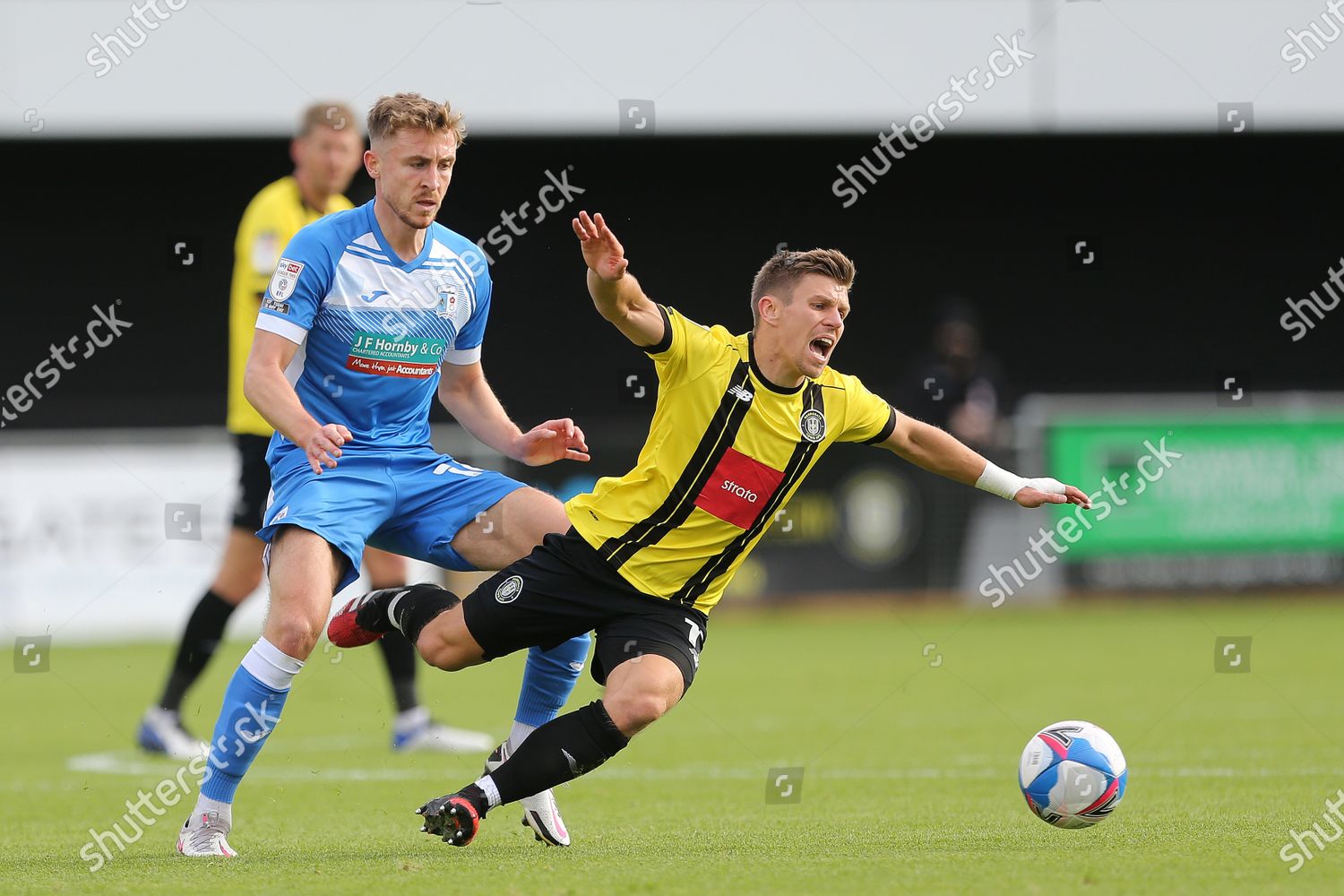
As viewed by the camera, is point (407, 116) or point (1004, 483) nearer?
point (407, 116)

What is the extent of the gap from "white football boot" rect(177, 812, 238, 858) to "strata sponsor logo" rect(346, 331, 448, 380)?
1.42m

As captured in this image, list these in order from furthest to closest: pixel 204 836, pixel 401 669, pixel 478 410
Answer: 1. pixel 401 669
2. pixel 478 410
3. pixel 204 836

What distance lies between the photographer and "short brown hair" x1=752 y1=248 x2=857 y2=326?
16.5 feet

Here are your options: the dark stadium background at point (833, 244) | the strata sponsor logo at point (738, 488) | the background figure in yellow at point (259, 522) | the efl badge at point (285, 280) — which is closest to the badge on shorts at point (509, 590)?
the strata sponsor logo at point (738, 488)

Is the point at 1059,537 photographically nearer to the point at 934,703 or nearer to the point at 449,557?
the point at 934,703

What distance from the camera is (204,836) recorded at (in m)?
4.75

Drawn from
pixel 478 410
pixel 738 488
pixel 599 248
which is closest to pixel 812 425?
pixel 738 488

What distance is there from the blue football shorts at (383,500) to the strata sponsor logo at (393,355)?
261mm

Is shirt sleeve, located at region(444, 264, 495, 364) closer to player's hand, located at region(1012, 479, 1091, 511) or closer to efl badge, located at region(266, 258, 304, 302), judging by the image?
efl badge, located at region(266, 258, 304, 302)

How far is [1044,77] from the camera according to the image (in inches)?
666

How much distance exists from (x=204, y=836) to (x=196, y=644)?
2486 mm

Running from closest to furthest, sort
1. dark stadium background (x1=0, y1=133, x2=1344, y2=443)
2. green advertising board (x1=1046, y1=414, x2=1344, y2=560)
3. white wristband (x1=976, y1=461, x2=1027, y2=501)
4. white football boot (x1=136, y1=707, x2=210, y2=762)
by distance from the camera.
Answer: white wristband (x1=976, y1=461, x2=1027, y2=501)
white football boot (x1=136, y1=707, x2=210, y2=762)
green advertising board (x1=1046, y1=414, x2=1344, y2=560)
dark stadium background (x1=0, y1=133, x2=1344, y2=443)

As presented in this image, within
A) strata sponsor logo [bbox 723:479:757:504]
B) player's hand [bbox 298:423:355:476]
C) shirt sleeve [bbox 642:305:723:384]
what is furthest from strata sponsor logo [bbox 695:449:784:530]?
player's hand [bbox 298:423:355:476]

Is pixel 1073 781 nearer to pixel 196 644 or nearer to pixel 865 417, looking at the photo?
pixel 865 417
